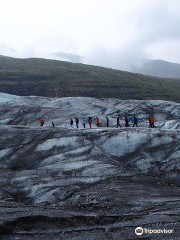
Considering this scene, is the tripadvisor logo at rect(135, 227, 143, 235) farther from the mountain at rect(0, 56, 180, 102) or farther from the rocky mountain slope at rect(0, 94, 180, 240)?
the mountain at rect(0, 56, 180, 102)

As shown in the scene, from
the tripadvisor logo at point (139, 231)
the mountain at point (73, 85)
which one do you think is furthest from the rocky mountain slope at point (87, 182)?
the mountain at point (73, 85)

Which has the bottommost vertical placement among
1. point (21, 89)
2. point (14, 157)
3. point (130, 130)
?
point (14, 157)

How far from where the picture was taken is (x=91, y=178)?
90.7ft

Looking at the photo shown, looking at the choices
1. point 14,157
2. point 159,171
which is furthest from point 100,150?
point 14,157

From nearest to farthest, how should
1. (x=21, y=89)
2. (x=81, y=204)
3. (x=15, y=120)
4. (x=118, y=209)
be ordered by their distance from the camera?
1. (x=118, y=209)
2. (x=81, y=204)
3. (x=15, y=120)
4. (x=21, y=89)

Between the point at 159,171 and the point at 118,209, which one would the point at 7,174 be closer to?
the point at 118,209

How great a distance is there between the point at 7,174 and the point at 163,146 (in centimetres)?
1918

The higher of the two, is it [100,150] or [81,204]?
[100,150]

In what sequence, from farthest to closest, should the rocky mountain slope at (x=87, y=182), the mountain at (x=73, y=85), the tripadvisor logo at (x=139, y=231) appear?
the mountain at (x=73, y=85) → the rocky mountain slope at (x=87, y=182) → the tripadvisor logo at (x=139, y=231)

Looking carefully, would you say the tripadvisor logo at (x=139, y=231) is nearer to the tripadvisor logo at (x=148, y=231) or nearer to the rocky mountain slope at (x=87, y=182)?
the tripadvisor logo at (x=148, y=231)

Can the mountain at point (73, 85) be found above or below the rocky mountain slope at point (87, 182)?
above

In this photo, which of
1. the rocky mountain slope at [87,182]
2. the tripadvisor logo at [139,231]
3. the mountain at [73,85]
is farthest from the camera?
the mountain at [73,85]

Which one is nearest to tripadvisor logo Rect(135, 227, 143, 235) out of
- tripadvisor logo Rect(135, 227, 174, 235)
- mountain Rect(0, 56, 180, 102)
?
tripadvisor logo Rect(135, 227, 174, 235)

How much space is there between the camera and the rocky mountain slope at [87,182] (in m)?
16.9
